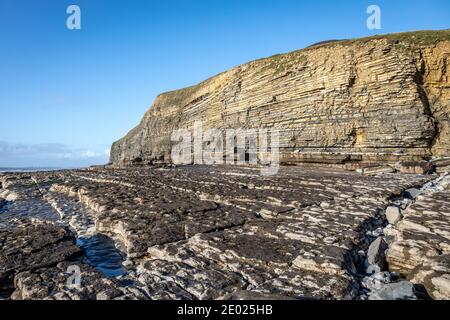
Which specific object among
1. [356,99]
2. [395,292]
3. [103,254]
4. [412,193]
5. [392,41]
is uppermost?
[392,41]

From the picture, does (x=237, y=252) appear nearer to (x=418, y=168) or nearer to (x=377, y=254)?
(x=377, y=254)

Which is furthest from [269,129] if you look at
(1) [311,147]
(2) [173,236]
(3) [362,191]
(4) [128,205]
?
(2) [173,236]

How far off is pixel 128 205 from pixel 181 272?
508 centimetres

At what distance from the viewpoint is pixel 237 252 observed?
4.93 meters

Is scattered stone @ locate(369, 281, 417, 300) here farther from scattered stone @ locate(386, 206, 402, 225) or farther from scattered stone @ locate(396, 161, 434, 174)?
scattered stone @ locate(396, 161, 434, 174)

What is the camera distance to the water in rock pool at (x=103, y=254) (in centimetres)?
501

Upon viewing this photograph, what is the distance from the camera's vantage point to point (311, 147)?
3416 cm

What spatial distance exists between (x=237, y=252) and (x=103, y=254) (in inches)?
101

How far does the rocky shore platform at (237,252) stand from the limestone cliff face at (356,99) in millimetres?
21345

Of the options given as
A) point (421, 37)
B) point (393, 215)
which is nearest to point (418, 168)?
point (421, 37)

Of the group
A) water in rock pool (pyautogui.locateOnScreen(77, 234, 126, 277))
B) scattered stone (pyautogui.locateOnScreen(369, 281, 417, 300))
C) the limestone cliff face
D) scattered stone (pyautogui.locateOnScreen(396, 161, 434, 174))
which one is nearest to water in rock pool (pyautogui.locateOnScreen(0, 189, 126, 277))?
water in rock pool (pyautogui.locateOnScreen(77, 234, 126, 277))

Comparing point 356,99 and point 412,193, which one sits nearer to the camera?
point 412,193

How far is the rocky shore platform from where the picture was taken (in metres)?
3.83

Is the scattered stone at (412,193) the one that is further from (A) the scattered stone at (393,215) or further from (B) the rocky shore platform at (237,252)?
(A) the scattered stone at (393,215)
